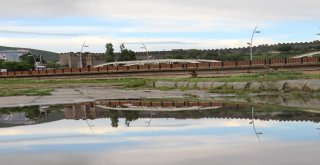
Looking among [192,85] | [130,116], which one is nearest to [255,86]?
[192,85]

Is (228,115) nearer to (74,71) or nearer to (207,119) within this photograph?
(207,119)

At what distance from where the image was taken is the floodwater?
9.03 m

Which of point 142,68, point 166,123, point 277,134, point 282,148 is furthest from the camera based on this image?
point 142,68

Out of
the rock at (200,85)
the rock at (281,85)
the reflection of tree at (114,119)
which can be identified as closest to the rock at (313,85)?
the rock at (281,85)

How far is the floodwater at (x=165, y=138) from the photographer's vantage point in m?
9.03

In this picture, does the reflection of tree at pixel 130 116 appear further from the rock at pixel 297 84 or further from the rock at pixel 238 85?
the rock at pixel 238 85

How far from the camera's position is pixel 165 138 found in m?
11.9

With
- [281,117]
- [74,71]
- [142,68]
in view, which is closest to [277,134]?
[281,117]

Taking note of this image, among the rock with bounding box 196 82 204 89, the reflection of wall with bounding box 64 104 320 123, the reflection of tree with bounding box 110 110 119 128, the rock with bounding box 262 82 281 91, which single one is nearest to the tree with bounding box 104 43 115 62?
Result: the rock with bounding box 196 82 204 89

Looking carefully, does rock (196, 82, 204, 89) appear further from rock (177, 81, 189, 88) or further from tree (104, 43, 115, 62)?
tree (104, 43, 115, 62)

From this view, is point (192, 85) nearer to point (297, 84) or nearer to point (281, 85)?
point (281, 85)

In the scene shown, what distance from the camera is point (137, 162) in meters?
8.67

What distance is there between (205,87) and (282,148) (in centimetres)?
3119

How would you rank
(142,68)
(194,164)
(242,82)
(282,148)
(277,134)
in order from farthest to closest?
(142,68), (242,82), (277,134), (282,148), (194,164)
